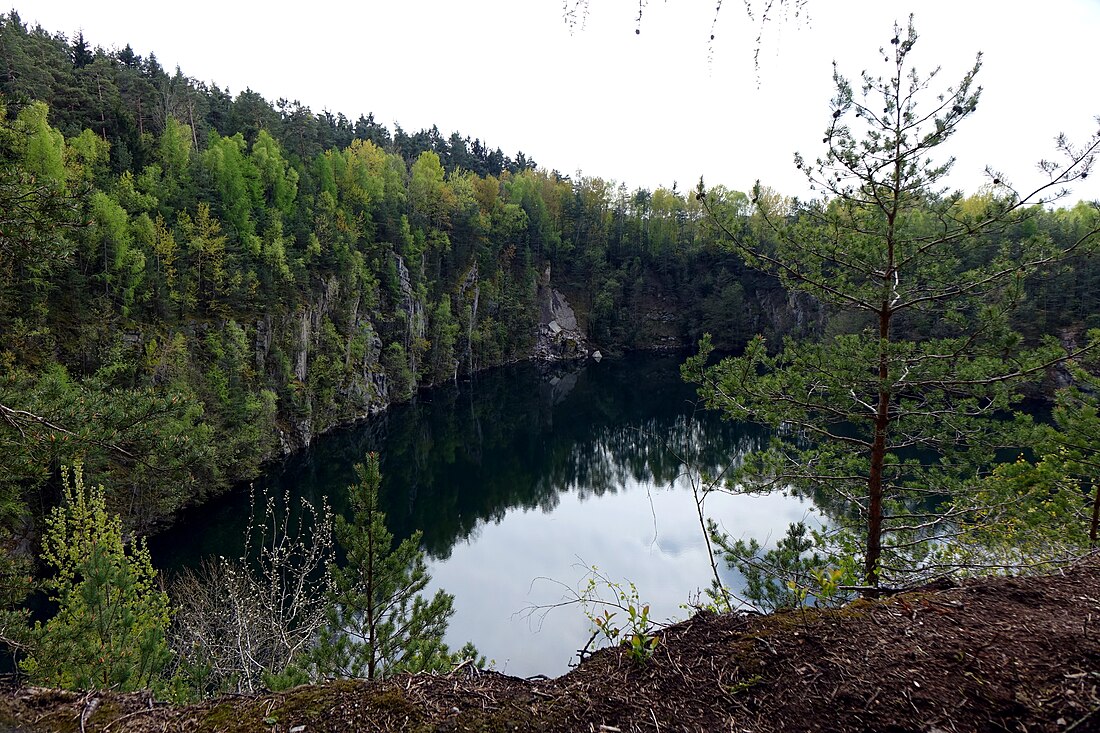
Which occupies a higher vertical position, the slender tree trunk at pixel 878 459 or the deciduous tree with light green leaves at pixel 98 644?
the slender tree trunk at pixel 878 459

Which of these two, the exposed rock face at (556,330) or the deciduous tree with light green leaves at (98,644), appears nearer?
the deciduous tree with light green leaves at (98,644)

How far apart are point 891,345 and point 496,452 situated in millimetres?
27761

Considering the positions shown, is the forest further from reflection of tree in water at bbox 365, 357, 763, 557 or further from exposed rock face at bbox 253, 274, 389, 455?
reflection of tree in water at bbox 365, 357, 763, 557

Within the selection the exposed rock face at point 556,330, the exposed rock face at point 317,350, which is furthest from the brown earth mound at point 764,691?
the exposed rock face at point 556,330

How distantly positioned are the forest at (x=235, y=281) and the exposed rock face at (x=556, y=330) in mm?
1397

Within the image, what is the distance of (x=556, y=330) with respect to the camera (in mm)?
60125

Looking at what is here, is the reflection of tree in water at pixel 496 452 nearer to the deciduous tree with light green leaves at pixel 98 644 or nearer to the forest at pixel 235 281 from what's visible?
the forest at pixel 235 281

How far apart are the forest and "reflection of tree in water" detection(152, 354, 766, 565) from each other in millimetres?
1895

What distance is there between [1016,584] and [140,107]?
43532mm

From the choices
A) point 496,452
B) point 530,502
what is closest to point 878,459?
point 530,502

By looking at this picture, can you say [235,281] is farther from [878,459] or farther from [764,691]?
[764,691]

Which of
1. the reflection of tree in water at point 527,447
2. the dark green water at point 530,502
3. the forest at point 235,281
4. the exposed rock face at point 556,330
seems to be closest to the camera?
the forest at point 235,281

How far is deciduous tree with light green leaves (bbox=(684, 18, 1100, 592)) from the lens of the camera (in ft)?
16.6

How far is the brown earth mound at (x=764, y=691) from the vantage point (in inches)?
70.5
